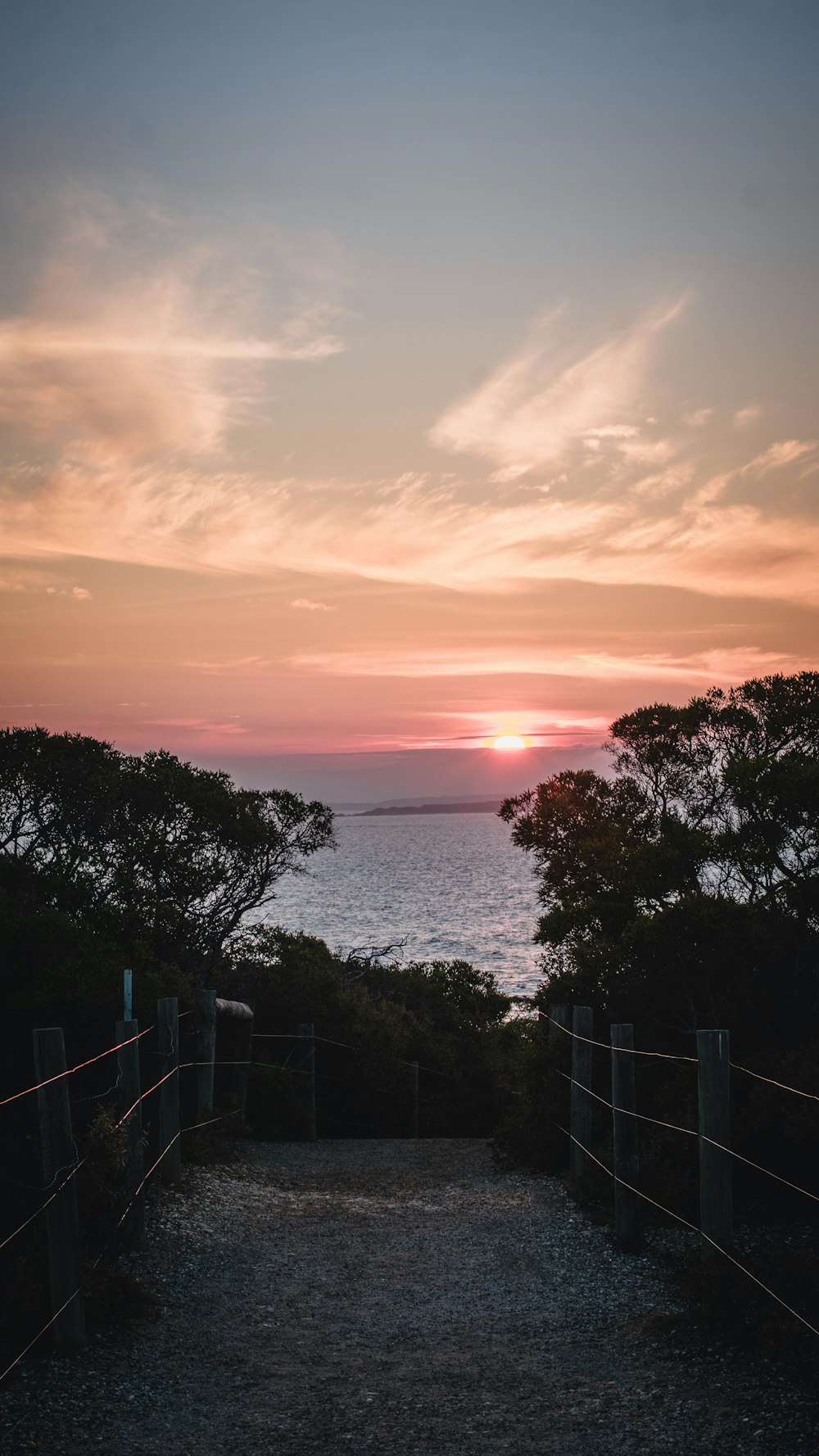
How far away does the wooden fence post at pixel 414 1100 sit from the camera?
744 inches

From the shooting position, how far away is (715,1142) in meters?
6.32

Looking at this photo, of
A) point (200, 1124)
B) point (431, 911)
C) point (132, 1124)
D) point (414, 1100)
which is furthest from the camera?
point (431, 911)

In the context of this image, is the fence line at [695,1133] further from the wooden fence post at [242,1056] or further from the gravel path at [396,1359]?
the wooden fence post at [242,1056]

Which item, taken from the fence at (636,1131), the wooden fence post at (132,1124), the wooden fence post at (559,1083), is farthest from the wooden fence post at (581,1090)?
the wooden fence post at (132,1124)

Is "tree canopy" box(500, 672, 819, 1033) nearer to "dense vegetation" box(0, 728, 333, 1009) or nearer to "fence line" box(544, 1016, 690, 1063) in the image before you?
"fence line" box(544, 1016, 690, 1063)

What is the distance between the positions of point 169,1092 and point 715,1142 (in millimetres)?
5591

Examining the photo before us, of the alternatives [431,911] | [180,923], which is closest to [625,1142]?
[180,923]

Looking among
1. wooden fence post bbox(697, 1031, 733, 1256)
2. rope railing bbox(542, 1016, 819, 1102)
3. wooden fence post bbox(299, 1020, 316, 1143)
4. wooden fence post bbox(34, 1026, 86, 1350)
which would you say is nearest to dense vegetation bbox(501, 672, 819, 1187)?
rope railing bbox(542, 1016, 819, 1102)

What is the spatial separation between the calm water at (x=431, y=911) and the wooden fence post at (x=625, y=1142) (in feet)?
48.4

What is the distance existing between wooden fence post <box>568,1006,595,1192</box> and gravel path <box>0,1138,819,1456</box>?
544 mm

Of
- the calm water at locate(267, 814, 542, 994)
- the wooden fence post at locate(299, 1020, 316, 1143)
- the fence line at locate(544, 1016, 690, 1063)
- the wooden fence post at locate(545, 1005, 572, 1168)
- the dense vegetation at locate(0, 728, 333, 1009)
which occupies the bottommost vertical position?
the calm water at locate(267, 814, 542, 994)

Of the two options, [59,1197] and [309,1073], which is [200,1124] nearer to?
[309,1073]

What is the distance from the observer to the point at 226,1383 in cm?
546

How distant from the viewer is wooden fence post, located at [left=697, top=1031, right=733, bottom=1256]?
6.31 meters
